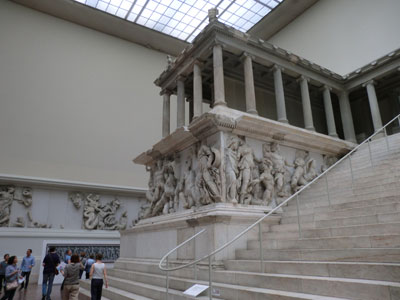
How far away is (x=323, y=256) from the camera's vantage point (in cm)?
479

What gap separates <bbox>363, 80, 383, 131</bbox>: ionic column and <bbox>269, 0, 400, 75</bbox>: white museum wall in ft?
9.24

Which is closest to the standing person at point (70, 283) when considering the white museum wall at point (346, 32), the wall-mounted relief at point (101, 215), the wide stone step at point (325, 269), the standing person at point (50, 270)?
the wide stone step at point (325, 269)

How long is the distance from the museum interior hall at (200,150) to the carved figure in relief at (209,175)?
34 millimetres

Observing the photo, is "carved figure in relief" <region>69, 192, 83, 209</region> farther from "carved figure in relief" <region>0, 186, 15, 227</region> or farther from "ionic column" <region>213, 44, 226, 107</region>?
"ionic column" <region>213, 44, 226, 107</region>

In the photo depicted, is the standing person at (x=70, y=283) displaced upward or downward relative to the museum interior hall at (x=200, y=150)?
downward

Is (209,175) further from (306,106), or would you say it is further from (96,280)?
(306,106)

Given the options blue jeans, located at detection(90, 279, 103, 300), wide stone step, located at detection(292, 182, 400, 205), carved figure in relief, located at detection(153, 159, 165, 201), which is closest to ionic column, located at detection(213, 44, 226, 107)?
carved figure in relief, located at detection(153, 159, 165, 201)

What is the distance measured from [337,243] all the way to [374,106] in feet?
28.3

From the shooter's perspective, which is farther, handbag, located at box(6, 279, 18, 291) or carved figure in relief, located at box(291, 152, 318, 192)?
carved figure in relief, located at box(291, 152, 318, 192)

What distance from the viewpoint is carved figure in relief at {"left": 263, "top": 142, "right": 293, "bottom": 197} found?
27.5 feet

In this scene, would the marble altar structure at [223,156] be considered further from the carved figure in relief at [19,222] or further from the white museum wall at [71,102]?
the white museum wall at [71,102]

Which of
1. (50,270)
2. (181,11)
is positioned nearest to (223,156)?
(50,270)

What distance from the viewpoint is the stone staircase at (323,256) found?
382 centimetres

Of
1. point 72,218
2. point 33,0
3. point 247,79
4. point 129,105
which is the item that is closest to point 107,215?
point 72,218
